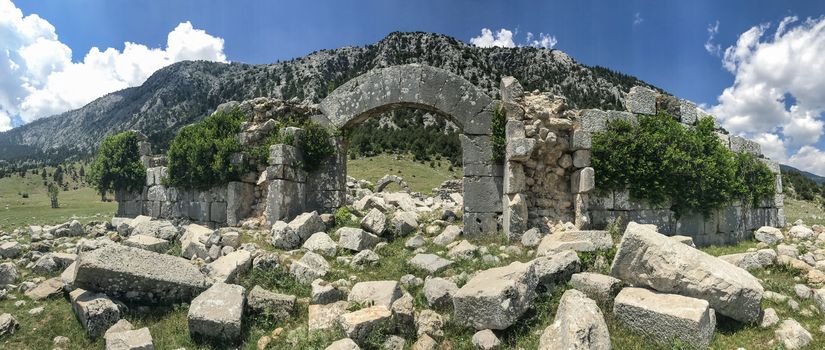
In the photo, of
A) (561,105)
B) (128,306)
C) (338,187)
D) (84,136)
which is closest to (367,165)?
(338,187)

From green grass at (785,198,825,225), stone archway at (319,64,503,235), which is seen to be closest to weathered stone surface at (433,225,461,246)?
stone archway at (319,64,503,235)

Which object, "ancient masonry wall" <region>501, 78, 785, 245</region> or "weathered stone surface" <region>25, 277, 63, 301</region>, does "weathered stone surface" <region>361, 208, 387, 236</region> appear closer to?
"ancient masonry wall" <region>501, 78, 785, 245</region>

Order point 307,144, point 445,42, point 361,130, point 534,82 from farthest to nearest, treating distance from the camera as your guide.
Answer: point 445,42 → point 534,82 → point 361,130 → point 307,144

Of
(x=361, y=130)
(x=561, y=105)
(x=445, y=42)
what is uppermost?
(x=445, y=42)

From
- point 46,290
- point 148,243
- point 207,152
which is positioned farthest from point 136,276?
point 207,152

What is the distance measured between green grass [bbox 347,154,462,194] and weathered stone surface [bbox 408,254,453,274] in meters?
23.2

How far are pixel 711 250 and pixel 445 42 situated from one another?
79265 mm

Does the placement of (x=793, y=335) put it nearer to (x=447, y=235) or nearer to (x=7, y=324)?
(x=447, y=235)

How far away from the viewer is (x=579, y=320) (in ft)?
14.9

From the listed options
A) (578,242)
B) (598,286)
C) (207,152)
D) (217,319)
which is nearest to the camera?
(217,319)

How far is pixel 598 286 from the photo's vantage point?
18.4ft

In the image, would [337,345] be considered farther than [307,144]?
No

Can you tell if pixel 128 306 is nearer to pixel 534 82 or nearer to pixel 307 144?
pixel 307 144

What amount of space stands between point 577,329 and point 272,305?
12.6 feet
